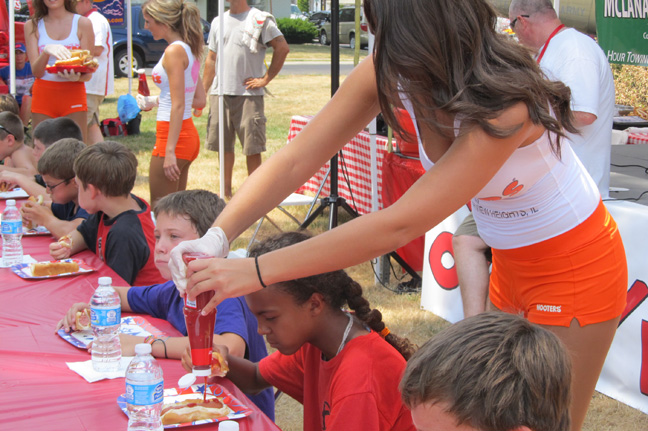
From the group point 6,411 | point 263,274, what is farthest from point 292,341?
point 6,411

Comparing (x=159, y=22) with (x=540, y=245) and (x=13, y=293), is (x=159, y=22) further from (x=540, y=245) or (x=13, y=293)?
(x=540, y=245)

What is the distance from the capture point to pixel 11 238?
3.11 m

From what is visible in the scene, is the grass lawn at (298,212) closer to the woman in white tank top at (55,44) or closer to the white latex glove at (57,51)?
the woman in white tank top at (55,44)

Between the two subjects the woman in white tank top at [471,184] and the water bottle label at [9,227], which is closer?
the woman in white tank top at [471,184]

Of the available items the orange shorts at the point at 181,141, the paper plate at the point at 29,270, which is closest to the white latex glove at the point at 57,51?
the orange shorts at the point at 181,141

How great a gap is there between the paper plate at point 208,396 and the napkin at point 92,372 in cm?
16

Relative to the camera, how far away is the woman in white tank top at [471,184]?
1.33 m

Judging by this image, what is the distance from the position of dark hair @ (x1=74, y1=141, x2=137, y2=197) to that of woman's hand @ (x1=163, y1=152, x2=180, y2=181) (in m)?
1.54

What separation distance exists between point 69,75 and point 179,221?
3.66 m

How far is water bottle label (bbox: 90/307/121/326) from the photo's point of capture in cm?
210

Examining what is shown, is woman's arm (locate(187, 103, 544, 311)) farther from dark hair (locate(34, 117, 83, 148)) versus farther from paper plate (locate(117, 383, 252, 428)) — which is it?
dark hair (locate(34, 117, 83, 148))

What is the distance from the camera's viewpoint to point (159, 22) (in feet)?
16.0

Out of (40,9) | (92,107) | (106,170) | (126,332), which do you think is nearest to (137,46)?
(92,107)

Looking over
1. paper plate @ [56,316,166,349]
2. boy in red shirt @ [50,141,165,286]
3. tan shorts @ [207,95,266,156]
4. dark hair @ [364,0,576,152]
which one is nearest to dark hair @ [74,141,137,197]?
boy in red shirt @ [50,141,165,286]
